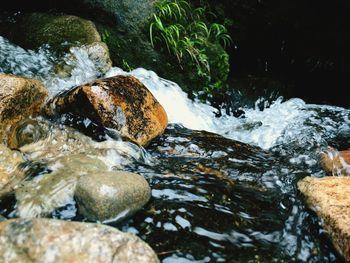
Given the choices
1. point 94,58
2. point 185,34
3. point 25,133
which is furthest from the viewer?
point 185,34

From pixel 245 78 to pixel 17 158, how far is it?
17.0 feet

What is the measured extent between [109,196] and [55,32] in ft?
13.1

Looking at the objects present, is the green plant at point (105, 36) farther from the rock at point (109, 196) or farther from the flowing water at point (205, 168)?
the rock at point (109, 196)

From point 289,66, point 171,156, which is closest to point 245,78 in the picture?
point 289,66

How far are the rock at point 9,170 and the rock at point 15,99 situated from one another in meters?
0.37

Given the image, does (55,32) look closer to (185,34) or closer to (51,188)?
(185,34)

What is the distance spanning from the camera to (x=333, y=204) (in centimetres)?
Answer: 284

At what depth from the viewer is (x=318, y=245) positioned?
2787mm

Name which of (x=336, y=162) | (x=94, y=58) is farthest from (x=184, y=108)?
(x=336, y=162)

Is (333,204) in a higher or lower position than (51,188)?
higher

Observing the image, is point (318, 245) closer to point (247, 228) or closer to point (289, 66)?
point (247, 228)

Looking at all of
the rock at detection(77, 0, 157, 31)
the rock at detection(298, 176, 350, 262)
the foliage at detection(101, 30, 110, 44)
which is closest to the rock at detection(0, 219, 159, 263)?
the rock at detection(298, 176, 350, 262)

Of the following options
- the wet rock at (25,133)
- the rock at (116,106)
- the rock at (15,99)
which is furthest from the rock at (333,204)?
the rock at (15,99)

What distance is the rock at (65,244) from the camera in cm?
213
